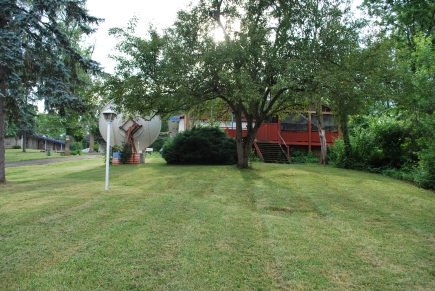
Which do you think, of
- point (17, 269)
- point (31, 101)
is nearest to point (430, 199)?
point (17, 269)

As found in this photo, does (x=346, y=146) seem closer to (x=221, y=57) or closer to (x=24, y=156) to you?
(x=221, y=57)

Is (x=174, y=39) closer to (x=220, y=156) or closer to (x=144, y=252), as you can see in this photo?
(x=220, y=156)

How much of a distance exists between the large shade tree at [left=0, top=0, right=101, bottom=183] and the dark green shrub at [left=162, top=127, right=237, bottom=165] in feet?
21.0

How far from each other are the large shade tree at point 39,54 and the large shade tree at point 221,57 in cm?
171

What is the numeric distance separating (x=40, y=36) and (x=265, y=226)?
10205 mm

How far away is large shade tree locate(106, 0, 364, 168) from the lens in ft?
35.6

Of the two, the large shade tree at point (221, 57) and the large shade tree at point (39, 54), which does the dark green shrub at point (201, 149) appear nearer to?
the large shade tree at point (221, 57)

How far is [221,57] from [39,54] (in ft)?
20.3

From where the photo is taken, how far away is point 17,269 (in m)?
3.32

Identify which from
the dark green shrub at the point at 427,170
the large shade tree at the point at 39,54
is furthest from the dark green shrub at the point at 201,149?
the dark green shrub at the point at 427,170

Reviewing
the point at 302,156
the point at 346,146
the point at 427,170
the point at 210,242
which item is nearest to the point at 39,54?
the point at 210,242

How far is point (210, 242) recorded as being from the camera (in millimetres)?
4203

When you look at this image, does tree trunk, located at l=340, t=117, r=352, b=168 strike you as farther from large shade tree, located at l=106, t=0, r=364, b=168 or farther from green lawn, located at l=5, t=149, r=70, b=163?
green lawn, located at l=5, t=149, r=70, b=163

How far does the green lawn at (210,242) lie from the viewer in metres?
3.22
